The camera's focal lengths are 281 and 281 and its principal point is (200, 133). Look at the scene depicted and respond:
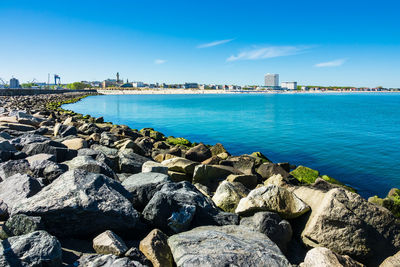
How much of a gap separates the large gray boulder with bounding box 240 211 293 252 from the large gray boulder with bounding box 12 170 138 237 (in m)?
2.20

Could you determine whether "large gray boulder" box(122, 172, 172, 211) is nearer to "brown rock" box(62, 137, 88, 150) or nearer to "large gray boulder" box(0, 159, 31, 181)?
"large gray boulder" box(0, 159, 31, 181)

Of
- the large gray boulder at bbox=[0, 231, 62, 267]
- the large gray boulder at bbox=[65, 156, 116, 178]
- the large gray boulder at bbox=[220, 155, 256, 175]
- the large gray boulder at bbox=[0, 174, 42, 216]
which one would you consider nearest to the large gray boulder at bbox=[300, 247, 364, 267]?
the large gray boulder at bbox=[0, 231, 62, 267]

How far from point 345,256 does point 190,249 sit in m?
2.84

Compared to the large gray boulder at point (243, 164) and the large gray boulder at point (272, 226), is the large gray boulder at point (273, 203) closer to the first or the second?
the large gray boulder at point (272, 226)

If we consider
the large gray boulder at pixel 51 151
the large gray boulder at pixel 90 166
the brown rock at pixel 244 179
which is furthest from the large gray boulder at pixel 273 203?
the large gray boulder at pixel 51 151

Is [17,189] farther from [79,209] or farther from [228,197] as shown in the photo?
[228,197]

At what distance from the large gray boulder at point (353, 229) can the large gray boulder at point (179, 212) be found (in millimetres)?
1629

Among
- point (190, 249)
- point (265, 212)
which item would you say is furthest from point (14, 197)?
point (265, 212)

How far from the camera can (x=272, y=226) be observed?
5.32m

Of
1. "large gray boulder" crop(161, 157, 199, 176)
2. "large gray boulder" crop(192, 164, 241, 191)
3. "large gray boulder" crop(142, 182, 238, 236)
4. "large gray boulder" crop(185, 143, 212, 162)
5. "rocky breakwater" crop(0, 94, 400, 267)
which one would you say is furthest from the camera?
"large gray boulder" crop(185, 143, 212, 162)

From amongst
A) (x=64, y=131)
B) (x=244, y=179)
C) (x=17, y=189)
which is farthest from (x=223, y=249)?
(x=64, y=131)

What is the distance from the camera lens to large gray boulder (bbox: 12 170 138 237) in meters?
4.46

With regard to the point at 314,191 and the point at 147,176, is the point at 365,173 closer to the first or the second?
the point at 314,191

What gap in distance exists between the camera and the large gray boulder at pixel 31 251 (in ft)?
11.3
